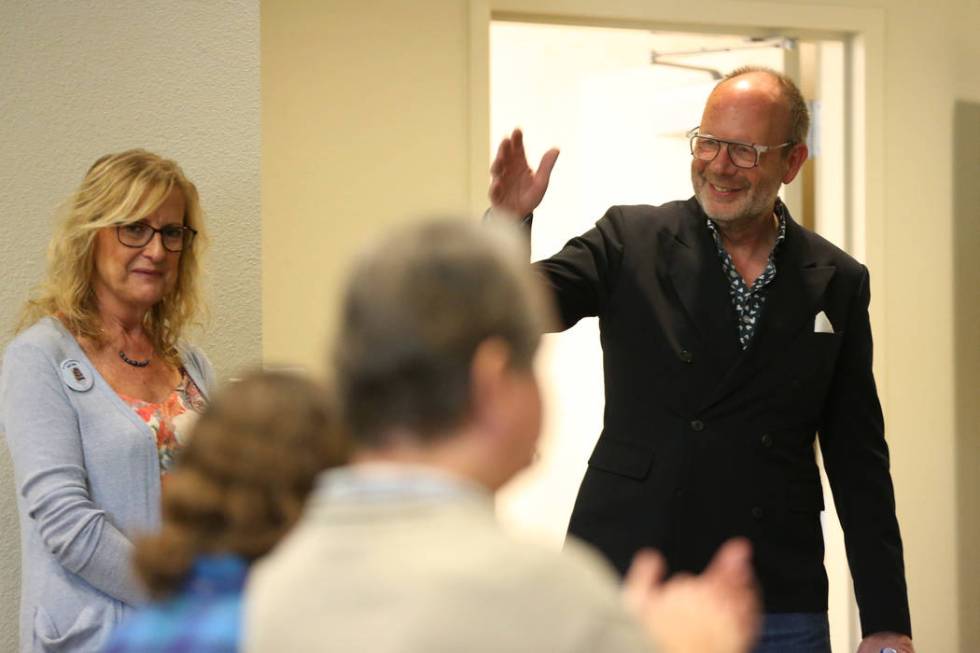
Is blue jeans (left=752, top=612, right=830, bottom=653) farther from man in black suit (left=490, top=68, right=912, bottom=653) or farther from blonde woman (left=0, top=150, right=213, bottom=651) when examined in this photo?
blonde woman (left=0, top=150, right=213, bottom=651)

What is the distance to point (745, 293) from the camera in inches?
103

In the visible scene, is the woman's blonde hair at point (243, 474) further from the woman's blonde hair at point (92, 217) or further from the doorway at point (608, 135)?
the doorway at point (608, 135)

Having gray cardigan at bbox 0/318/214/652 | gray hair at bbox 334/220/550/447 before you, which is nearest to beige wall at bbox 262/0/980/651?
gray cardigan at bbox 0/318/214/652

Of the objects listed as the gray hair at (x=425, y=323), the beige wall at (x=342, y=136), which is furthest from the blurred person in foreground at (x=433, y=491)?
the beige wall at (x=342, y=136)

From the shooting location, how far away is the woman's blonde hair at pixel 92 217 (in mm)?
2312

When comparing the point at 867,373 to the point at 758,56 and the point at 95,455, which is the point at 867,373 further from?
the point at 758,56

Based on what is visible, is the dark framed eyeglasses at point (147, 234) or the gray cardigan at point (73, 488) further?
the dark framed eyeglasses at point (147, 234)

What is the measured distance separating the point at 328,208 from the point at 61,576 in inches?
72.3

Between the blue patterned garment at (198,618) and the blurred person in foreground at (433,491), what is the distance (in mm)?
136

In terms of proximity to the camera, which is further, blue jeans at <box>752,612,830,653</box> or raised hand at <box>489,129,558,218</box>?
blue jeans at <box>752,612,830,653</box>

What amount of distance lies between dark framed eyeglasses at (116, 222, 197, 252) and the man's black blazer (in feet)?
2.24

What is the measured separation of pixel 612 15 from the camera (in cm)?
414

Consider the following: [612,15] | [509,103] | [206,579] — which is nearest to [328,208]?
[612,15]

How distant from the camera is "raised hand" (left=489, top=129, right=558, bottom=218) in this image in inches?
89.7
